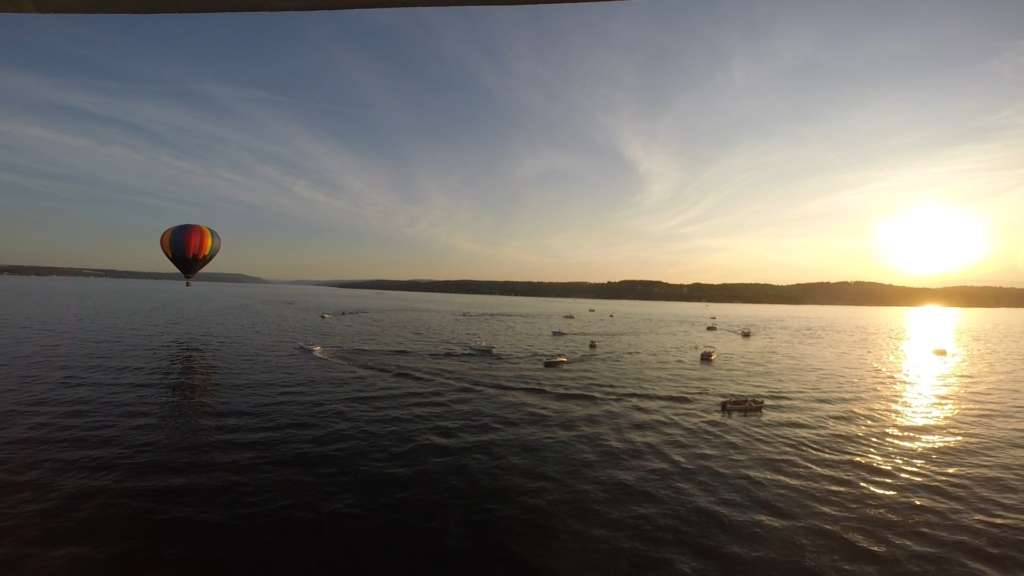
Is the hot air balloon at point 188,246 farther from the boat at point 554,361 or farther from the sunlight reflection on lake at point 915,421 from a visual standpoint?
the sunlight reflection on lake at point 915,421

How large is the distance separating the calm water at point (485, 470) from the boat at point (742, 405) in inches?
54.5

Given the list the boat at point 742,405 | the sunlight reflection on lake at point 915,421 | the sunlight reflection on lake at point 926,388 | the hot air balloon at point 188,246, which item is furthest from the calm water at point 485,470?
the hot air balloon at point 188,246

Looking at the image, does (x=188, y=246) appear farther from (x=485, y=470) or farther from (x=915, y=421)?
(x=915, y=421)

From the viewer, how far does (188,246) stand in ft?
178

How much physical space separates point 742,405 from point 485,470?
27406 millimetres

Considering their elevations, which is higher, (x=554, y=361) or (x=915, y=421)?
(x=554, y=361)

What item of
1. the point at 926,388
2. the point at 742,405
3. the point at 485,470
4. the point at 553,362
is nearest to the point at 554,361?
the point at 553,362

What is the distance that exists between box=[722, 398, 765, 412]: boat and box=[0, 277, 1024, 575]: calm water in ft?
4.54

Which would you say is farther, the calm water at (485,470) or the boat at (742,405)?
the boat at (742,405)

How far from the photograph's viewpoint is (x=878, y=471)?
28.3m

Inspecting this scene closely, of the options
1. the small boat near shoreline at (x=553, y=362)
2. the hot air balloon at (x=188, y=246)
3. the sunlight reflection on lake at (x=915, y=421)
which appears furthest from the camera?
the small boat near shoreline at (x=553, y=362)

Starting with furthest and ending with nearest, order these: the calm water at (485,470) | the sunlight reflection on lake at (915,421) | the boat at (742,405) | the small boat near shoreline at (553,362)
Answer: the small boat near shoreline at (553,362) → the boat at (742,405) → the sunlight reflection on lake at (915,421) → the calm water at (485,470)

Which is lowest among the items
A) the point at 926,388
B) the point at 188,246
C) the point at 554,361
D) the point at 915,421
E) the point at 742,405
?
the point at 915,421

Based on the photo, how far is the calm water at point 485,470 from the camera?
1797 cm
